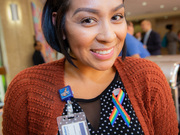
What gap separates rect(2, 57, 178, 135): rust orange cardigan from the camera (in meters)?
0.84

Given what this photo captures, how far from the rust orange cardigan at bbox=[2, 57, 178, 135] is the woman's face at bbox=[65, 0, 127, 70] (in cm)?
22

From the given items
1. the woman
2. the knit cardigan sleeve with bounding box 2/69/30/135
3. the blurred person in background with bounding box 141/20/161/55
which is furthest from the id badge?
the blurred person in background with bounding box 141/20/161/55

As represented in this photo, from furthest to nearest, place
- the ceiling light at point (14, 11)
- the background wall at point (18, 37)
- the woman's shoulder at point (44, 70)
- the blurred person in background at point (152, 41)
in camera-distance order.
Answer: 1. the ceiling light at point (14, 11)
2. the background wall at point (18, 37)
3. the blurred person in background at point (152, 41)
4. the woman's shoulder at point (44, 70)

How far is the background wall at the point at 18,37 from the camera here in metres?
3.99

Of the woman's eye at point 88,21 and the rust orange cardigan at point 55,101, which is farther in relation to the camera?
the rust orange cardigan at point 55,101

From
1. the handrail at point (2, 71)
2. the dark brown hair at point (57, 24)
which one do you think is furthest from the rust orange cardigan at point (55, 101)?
the handrail at point (2, 71)

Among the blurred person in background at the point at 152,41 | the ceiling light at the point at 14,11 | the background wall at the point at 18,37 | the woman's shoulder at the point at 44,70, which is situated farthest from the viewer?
the ceiling light at the point at 14,11

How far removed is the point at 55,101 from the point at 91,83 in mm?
199

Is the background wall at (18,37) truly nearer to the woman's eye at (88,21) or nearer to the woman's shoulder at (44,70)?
the woman's shoulder at (44,70)

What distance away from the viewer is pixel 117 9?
2.39ft

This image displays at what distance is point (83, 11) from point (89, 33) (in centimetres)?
9

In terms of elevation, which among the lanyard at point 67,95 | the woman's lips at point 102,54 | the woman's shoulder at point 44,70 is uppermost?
the woman's lips at point 102,54

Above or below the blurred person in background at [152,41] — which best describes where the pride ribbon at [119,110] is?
below

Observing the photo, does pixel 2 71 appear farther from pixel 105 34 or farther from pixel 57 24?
pixel 105 34
